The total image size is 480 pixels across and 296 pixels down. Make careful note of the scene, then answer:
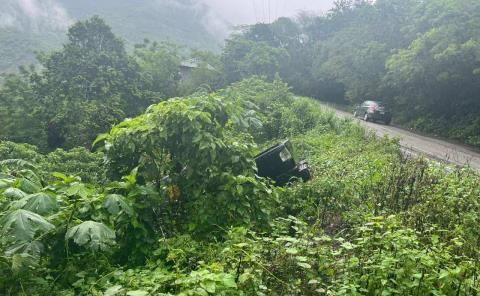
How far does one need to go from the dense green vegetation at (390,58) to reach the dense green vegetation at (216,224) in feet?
55.8

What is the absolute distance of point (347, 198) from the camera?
608cm

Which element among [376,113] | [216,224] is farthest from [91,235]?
[376,113]

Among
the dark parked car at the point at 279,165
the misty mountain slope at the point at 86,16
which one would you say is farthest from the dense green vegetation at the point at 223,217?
the misty mountain slope at the point at 86,16

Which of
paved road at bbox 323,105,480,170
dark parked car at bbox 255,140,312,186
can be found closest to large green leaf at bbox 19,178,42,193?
dark parked car at bbox 255,140,312,186

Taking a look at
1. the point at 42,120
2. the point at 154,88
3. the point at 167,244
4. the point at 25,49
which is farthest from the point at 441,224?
the point at 25,49

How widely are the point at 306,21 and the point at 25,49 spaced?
54403 mm

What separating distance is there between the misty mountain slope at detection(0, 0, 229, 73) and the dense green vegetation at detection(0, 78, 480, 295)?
227ft

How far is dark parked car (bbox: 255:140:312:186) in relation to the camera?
7016 mm

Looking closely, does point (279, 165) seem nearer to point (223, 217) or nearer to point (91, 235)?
point (223, 217)

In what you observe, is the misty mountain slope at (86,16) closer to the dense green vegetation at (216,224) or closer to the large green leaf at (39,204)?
the dense green vegetation at (216,224)

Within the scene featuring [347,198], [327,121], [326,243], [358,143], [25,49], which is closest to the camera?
[326,243]

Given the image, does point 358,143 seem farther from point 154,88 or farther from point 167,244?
point 154,88

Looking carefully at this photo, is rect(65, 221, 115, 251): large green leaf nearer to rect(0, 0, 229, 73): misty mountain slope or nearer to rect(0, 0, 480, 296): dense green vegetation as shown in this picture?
rect(0, 0, 480, 296): dense green vegetation

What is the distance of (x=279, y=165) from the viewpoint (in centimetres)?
710
